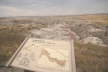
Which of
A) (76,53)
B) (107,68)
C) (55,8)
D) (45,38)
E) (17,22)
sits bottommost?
(107,68)

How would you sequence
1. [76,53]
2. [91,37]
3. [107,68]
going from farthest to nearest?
[91,37] < [76,53] < [107,68]

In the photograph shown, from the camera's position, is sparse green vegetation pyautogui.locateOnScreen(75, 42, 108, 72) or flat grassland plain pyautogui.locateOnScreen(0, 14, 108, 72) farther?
flat grassland plain pyautogui.locateOnScreen(0, 14, 108, 72)

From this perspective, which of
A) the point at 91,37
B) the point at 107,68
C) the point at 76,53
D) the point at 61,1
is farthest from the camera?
the point at 61,1

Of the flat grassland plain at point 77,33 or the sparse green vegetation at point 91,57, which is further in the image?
the flat grassland plain at point 77,33

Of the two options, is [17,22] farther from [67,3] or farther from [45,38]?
[67,3]

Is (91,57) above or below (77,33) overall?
below

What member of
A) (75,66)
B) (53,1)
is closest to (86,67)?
(75,66)

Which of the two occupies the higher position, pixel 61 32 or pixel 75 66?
pixel 61 32

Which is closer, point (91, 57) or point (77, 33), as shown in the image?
point (91, 57)
